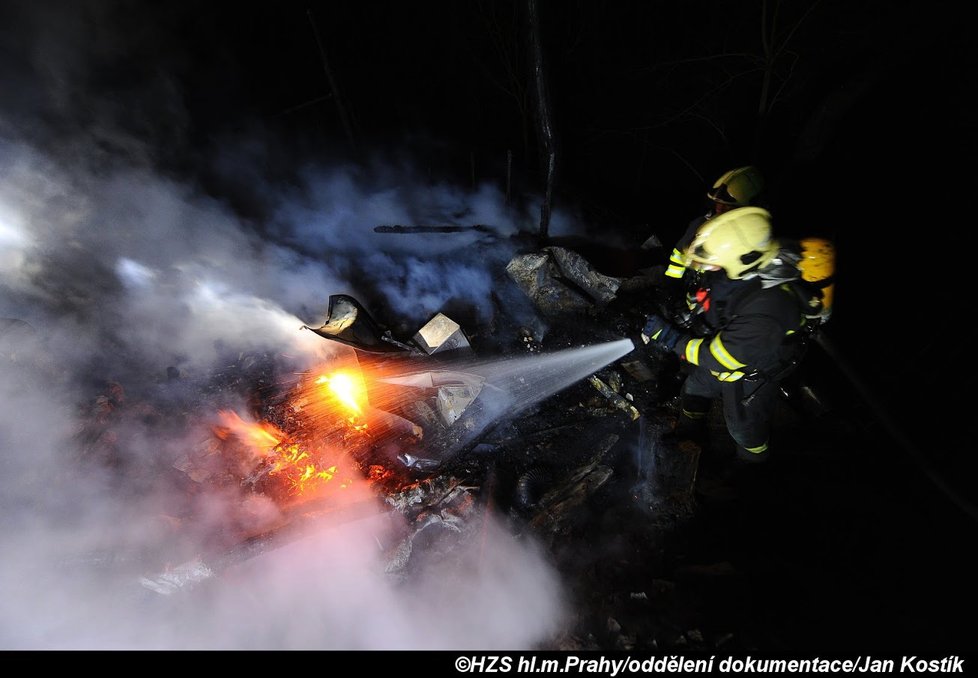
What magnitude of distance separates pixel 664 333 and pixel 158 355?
692 cm

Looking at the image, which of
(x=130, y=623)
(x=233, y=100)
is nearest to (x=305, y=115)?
(x=233, y=100)

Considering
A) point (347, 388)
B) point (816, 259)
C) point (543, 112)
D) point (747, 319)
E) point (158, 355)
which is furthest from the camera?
point (543, 112)

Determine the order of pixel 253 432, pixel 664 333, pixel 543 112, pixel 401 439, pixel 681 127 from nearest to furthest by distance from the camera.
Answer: pixel 664 333
pixel 401 439
pixel 253 432
pixel 543 112
pixel 681 127

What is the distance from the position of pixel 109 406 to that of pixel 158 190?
130 inches

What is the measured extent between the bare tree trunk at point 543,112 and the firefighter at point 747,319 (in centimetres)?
309

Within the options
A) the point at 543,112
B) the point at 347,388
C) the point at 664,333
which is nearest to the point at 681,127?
the point at 543,112

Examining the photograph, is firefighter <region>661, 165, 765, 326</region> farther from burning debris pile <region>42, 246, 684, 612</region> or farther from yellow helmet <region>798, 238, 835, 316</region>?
yellow helmet <region>798, 238, 835, 316</region>

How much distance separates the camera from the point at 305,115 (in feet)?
30.5

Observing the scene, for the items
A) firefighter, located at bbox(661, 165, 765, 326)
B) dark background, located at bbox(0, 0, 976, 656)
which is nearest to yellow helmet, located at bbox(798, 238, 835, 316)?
firefighter, located at bbox(661, 165, 765, 326)

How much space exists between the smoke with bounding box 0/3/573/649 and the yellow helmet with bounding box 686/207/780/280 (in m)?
3.10

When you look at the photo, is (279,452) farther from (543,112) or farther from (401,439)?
(543,112)

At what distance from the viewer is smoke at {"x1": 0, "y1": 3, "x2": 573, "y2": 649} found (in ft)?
11.8

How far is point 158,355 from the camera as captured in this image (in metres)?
5.59

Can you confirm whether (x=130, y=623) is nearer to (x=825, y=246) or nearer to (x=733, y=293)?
(x=733, y=293)
